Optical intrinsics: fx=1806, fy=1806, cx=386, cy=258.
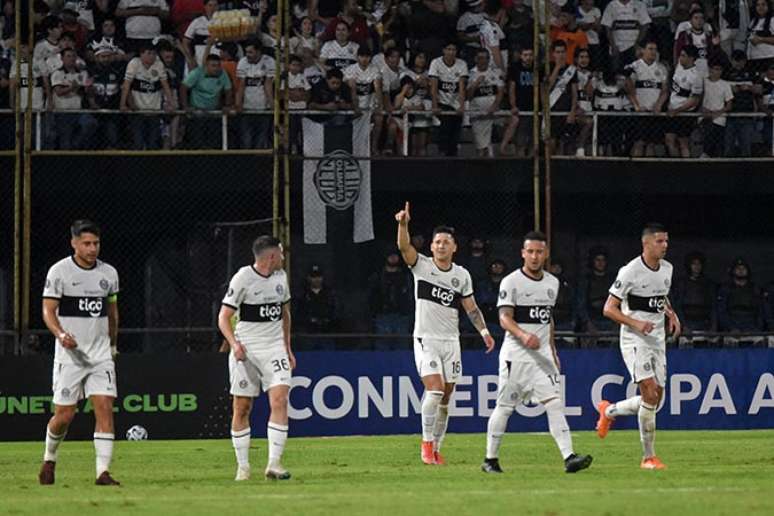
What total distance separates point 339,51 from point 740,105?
6.12m

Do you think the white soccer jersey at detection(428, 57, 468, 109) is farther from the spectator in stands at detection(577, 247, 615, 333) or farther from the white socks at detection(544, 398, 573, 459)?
the white socks at detection(544, 398, 573, 459)

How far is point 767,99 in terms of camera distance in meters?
27.6

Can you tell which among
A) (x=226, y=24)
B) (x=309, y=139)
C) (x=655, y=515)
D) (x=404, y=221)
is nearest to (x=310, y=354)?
(x=309, y=139)

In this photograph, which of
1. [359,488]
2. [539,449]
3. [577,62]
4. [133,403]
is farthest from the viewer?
[577,62]

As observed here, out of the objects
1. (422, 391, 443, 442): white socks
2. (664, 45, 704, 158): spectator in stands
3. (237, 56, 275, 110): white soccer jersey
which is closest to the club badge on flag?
(237, 56, 275, 110): white soccer jersey

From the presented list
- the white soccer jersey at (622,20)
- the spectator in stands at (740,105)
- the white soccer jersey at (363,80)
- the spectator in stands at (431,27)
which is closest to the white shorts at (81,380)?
the white soccer jersey at (363,80)

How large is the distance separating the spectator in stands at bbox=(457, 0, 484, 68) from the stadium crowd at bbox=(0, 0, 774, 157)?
0.02 metres

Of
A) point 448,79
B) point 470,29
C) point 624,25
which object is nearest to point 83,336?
point 448,79

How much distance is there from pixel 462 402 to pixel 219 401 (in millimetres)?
3382

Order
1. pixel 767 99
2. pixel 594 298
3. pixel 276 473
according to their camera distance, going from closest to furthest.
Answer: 1. pixel 276 473
2. pixel 594 298
3. pixel 767 99

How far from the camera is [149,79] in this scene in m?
25.5

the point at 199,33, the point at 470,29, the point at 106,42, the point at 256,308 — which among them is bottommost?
the point at 256,308

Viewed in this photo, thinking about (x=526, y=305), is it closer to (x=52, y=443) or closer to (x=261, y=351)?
(x=261, y=351)

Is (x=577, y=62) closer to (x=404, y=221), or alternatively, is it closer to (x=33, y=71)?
(x=33, y=71)
